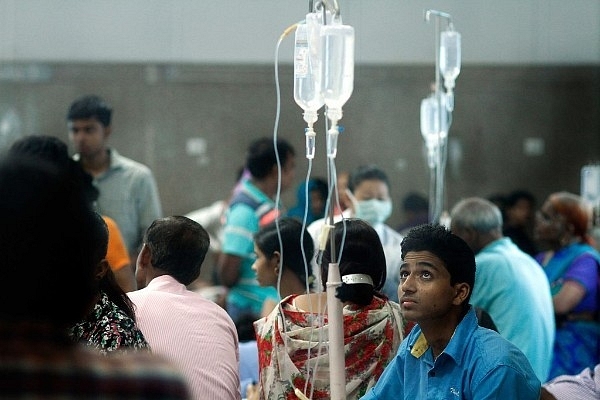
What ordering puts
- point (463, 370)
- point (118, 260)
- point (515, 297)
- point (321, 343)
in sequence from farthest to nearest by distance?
point (515, 297), point (118, 260), point (321, 343), point (463, 370)

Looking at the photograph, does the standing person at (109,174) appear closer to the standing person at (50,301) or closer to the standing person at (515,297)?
the standing person at (515,297)

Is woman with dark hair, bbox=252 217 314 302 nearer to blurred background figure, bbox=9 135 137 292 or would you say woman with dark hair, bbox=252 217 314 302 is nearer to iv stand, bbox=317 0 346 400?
blurred background figure, bbox=9 135 137 292

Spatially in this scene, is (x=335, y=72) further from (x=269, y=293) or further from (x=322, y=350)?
(x=269, y=293)

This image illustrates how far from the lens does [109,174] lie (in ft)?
16.0

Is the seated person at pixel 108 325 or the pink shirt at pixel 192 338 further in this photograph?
the pink shirt at pixel 192 338

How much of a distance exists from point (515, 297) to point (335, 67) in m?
2.09

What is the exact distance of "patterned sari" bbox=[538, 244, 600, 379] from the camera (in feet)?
16.1

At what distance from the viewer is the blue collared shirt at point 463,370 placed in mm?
2457

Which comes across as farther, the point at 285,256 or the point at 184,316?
the point at 285,256

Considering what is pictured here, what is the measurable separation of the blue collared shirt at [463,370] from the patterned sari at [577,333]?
2385 millimetres

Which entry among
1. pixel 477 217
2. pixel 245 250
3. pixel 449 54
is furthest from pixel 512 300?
pixel 245 250

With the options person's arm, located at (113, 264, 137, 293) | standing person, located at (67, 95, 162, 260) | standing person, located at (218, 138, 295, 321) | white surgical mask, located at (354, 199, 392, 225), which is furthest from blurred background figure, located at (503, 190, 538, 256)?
person's arm, located at (113, 264, 137, 293)

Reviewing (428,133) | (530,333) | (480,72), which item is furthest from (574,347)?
(480,72)

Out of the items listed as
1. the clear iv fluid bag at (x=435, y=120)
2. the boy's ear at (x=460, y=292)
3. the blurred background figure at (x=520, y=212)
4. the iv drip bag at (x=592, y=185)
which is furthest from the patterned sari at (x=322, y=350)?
the blurred background figure at (x=520, y=212)
